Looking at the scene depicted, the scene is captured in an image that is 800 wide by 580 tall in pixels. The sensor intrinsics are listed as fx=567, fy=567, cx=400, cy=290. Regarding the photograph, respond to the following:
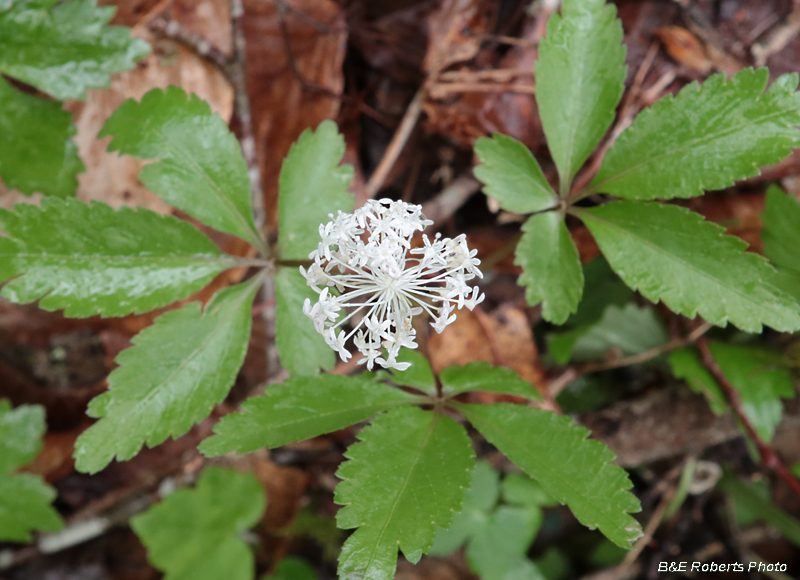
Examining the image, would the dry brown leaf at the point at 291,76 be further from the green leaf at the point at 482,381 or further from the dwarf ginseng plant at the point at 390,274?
the green leaf at the point at 482,381

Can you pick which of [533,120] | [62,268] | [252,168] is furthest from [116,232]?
[533,120]

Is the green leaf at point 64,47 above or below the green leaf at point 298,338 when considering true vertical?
above

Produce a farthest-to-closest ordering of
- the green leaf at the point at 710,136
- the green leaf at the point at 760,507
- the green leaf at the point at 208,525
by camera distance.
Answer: the green leaf at the point at 208,525, the green leaf at the point at 760,507, the green leaf at the point at 710,136

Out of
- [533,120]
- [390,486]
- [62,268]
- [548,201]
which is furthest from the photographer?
[533,120]

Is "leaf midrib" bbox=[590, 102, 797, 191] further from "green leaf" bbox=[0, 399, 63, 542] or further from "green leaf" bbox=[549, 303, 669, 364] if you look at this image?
"green leaf" bbox=[0, 399, 63, 542]

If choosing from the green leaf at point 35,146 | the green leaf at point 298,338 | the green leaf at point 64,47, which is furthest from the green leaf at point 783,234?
the green leaf at point 35,146

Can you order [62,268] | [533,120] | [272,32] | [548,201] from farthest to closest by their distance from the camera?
[272,32], [533,120], [548,201], [62,268]

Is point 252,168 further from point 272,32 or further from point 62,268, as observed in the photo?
point 62,268

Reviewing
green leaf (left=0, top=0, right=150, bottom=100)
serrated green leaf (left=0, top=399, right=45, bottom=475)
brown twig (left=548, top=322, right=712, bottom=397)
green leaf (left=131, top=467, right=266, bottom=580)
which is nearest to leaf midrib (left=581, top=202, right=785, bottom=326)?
brown twig (left=548, top=322, right=712, bottom=397)
